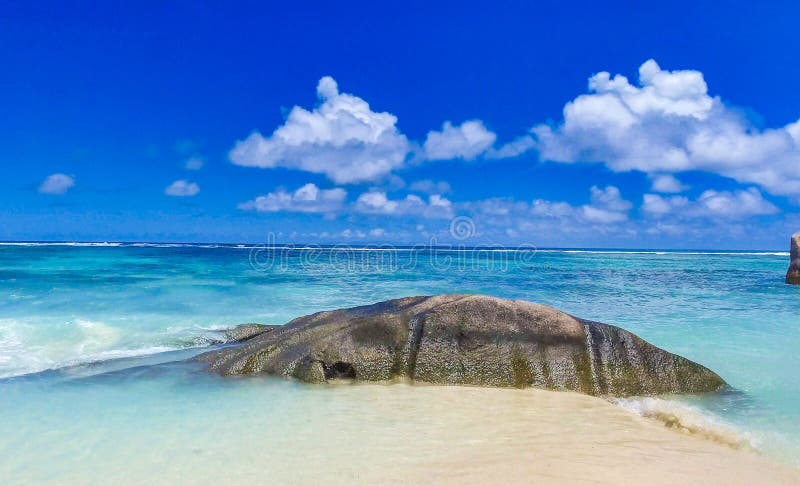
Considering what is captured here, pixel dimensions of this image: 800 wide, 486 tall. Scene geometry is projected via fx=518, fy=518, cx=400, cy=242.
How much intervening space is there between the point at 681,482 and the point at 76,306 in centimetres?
1553

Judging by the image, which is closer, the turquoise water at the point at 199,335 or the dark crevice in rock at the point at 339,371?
the turquoise water at the point at 199,335

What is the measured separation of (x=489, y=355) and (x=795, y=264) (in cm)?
2367

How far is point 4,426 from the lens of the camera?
5.16 metres

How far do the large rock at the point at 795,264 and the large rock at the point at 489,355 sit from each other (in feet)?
68.8

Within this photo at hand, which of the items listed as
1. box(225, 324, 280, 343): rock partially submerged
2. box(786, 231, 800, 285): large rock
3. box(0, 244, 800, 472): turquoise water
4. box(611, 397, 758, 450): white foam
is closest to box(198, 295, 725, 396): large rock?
box(611, 397, 758, 450): white foam

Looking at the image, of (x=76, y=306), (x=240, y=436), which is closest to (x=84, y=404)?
(x=240, y=436)

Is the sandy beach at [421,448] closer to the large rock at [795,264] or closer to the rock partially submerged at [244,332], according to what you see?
the rock partially submerged at [244,332]

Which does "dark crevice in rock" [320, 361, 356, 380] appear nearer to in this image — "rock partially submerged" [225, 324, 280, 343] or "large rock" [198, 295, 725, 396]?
"large rock" [198, 295, 725, 396]

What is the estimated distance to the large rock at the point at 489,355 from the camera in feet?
21.5

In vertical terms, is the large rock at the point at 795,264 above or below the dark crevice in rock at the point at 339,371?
above

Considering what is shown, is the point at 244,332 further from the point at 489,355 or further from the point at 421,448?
the point at 421,448

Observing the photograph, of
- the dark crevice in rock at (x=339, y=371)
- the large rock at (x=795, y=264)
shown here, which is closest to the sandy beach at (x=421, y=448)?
the dark crevice in rock at (x=339, y=371)

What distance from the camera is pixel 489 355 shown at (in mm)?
6688

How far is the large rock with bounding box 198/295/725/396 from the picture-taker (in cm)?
654
